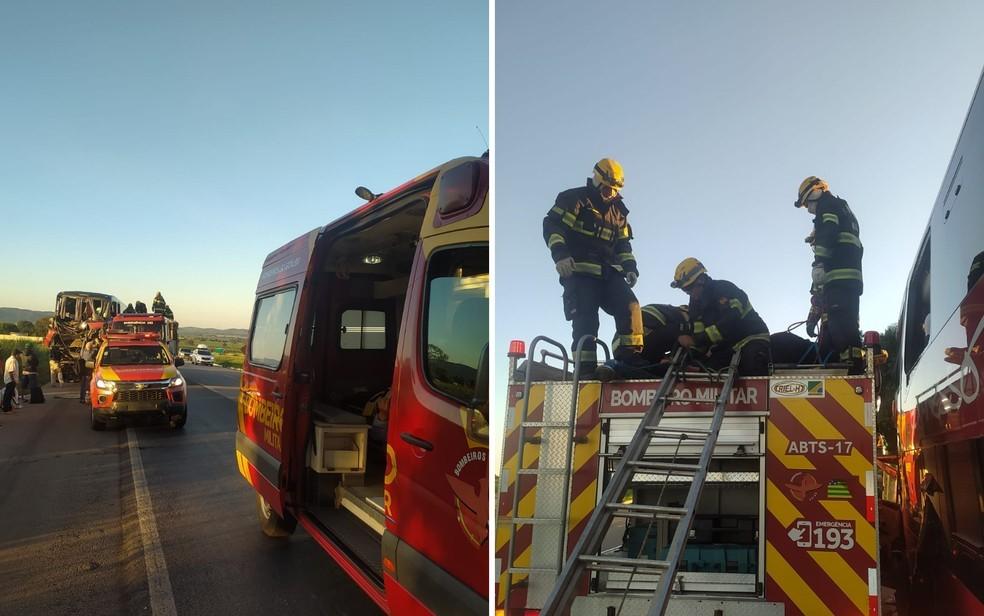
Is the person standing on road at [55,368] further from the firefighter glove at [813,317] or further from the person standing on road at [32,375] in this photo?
the firefighter glove at [813,317]

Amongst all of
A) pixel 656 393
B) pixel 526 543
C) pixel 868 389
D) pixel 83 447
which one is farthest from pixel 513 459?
pixel 83 447

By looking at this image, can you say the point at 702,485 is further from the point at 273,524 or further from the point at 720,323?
the point at 273,524

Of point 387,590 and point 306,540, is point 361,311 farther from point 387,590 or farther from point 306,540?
point 387,590

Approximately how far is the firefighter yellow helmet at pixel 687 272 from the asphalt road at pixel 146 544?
2714 mm

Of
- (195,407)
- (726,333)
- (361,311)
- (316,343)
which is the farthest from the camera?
(195,407)

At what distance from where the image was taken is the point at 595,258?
3789mm

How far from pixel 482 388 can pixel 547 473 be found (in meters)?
0.79

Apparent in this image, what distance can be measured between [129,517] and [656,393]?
5662mm

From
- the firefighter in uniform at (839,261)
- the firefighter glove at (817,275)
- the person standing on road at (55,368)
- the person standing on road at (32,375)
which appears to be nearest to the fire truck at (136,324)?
the person standing on road at (32,375)

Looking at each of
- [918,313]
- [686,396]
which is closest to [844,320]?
[918,313]

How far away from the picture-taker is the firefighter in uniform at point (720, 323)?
3518mm

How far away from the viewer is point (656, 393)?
331 centimetres

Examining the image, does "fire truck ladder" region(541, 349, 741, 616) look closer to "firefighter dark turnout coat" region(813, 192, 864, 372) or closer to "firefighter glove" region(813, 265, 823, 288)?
"firefighter dark turnout coat" region(813, 192, 864, 372)

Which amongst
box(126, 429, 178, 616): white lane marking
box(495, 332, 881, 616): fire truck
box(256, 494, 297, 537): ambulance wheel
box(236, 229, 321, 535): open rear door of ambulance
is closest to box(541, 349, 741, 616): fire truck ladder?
box(495, 332, 881, 616): fire truck
